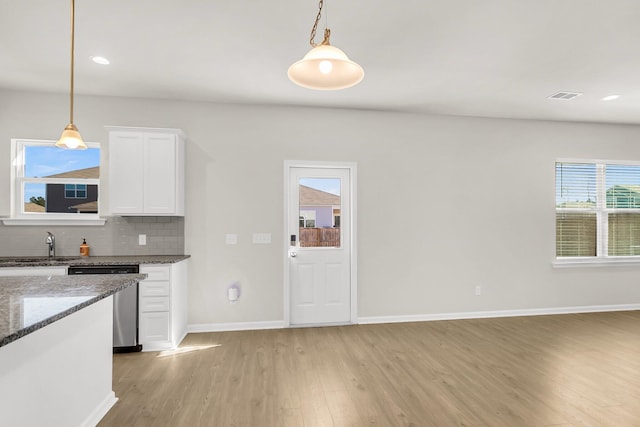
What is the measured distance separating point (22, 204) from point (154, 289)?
199 cm

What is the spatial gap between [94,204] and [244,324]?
231 centimetres

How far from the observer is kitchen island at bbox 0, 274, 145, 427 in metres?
Answer: 1.46

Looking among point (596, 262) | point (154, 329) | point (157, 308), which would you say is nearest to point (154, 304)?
point (157, 308)

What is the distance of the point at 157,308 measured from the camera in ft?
11.7

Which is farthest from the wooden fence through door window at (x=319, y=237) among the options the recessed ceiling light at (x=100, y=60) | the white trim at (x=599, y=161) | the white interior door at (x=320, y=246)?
the white trim at (x=599, y=161)

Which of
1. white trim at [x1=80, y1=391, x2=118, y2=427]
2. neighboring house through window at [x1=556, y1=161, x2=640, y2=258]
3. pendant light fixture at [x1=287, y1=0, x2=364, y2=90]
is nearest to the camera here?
pendant light fixture at [x1=287, y1=0, x2=364, y2=90]

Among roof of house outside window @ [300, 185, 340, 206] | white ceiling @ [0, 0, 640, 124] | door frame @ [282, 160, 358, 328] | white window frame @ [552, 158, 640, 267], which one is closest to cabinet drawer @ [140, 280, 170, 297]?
door frame @ [282, 160, 358, 328]

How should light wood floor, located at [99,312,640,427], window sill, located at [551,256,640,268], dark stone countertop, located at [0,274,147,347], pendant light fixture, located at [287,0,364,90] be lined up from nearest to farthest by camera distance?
1. dark stone countertop, located at [0,274,147,347]
2. pendant light fixture, located at [287,0,364,90]
3. light wood floor, located at [99,312,640,427]
4. window sill, located at [551,256,640,268]

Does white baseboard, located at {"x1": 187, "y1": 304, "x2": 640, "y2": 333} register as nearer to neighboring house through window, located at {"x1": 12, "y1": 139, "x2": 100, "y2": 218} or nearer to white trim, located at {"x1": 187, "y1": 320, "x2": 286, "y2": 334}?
white trim, located at {"x1": 187, "y1": 320, "x2": 286, "y2": 334}

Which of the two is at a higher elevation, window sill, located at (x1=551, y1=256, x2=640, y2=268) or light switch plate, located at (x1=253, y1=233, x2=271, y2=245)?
light switch plate, located at (x1=253, y1=233, x2=271, y2=245)

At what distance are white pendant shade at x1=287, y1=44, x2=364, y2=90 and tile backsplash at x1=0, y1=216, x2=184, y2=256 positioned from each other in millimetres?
3059

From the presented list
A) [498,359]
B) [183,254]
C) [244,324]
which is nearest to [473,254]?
[498,359]

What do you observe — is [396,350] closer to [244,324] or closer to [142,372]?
[244,324]

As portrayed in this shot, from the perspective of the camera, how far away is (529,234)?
4.88 m
